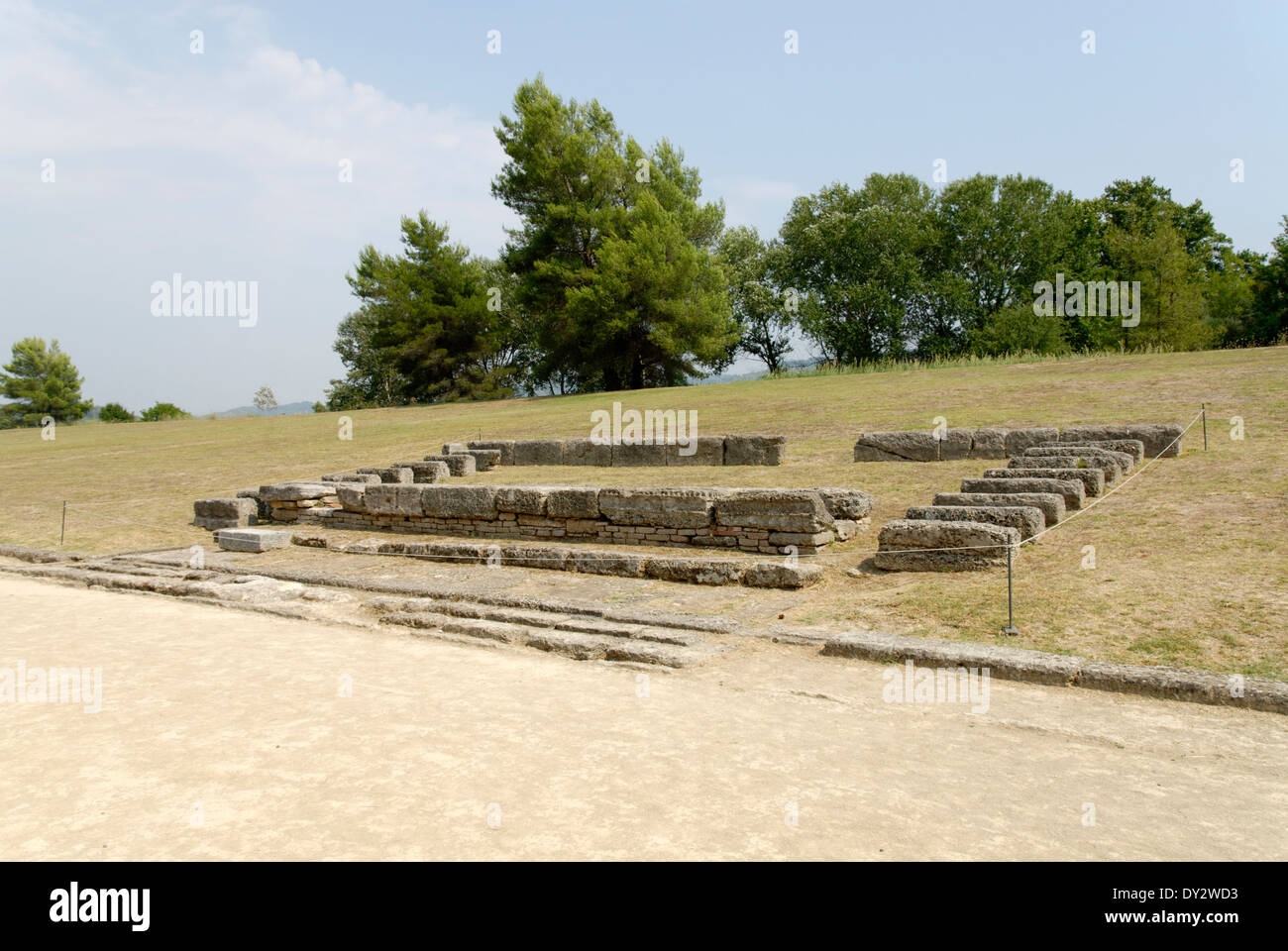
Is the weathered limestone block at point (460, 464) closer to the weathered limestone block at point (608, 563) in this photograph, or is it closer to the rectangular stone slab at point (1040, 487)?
the weathered limestone block at point (608, 563)

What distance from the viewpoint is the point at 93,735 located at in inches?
198

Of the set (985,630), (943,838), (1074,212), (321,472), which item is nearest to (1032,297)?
(1074,212)

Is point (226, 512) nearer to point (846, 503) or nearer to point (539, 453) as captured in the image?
point (539, 453)

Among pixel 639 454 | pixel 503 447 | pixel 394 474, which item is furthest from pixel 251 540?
pixel 639 454

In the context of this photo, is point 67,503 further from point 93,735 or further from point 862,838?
point 862,838

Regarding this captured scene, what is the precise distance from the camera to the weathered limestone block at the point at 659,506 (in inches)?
423

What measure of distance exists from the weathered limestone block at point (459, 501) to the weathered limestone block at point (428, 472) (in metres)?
3.80

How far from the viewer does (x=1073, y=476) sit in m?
10.4

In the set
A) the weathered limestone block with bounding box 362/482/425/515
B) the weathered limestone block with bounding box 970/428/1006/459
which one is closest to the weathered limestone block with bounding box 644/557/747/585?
the weathered limestone block with bounding box 362/482/425/515

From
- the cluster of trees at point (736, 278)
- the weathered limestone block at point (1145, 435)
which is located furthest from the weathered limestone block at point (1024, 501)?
the cluster of trees at point (736, 278)

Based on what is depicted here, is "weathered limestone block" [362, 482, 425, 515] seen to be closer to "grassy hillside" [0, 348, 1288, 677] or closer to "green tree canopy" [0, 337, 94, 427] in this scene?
"grassy hillside" [0, 348, 1288, 677]

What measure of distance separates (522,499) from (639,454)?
5.44 metres
